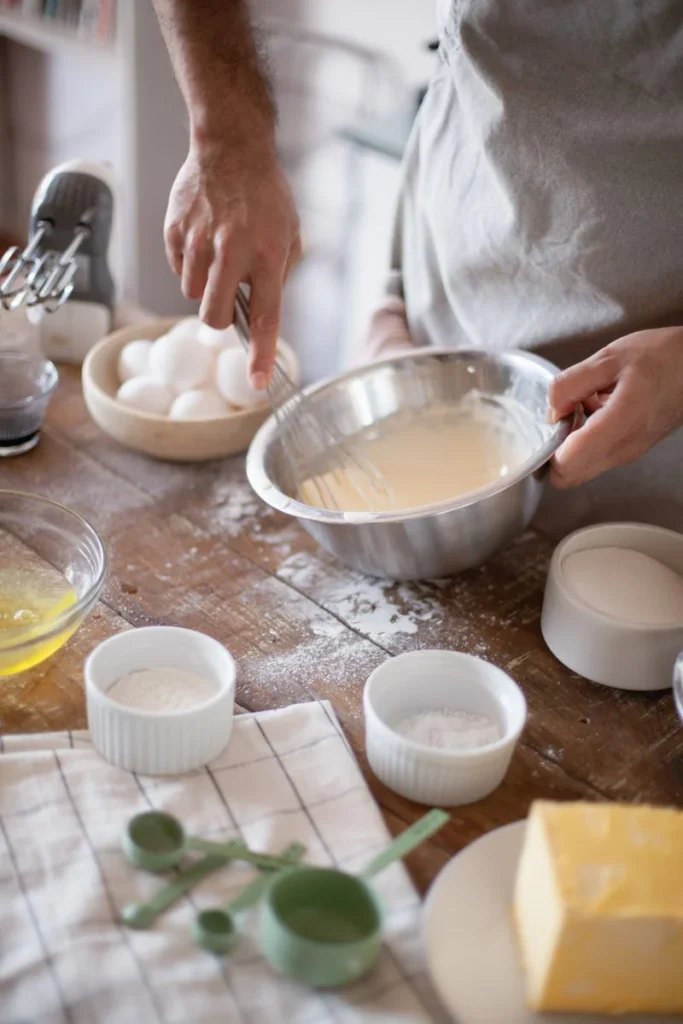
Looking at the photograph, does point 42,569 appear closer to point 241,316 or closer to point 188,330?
point 241,316

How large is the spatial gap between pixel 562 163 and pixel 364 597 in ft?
1.50

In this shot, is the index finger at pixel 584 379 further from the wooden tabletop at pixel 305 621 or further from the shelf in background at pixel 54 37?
the shelf in background at pixel 54 37

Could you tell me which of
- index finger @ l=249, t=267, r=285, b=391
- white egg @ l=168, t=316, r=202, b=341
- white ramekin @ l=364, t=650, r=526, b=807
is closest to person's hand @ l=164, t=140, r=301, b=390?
index finger @ l=249, t=267, r=285, b=391

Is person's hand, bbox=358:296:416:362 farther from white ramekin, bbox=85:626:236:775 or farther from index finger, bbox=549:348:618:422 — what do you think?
white ramekin, bbox=85:626:236:775

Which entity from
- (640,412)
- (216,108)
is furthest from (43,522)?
(640,412)

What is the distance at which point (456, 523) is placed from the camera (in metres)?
0.92

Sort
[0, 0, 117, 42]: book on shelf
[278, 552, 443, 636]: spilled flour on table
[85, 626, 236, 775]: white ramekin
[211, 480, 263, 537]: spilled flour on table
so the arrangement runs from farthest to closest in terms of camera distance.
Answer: [0, 0, 117, 42]: book on shelf < [211, 480, 263, 537]: spilled flour on table < [278, 552, 443, 636]: spilled flour on table < [85, 626, 236, 775]: white ramekin

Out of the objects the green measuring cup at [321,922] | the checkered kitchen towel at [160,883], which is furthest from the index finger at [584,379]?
the green measuring cup at [321,922]

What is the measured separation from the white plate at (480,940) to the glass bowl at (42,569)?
0.37 metres

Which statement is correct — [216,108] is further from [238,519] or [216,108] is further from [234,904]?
[234,904]

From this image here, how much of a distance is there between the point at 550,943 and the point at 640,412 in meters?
0.47

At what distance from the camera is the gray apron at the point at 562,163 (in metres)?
0.95

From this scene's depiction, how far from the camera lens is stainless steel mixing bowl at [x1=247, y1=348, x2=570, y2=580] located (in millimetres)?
914

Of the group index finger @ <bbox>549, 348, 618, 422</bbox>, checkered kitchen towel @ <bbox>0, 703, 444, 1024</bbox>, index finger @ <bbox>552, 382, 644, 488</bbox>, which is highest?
index finger @ <bbox>549, 348, 618, 422</bbox>
